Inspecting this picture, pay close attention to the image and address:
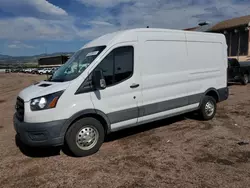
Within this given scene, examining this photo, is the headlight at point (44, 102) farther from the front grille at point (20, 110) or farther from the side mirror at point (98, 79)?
the side mirror at point (98, 79)

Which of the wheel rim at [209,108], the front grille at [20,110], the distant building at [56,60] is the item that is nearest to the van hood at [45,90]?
the front grille at [20,110]

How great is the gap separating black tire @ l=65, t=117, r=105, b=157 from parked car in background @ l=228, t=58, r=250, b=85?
43.3 feet

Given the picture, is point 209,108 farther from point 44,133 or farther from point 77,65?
point 44,133

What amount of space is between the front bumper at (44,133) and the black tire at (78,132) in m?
0.17

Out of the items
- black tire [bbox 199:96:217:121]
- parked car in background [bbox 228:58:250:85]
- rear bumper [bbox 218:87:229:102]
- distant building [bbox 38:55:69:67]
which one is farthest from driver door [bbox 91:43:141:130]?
parked car in background [bbox 228:58:250:85]

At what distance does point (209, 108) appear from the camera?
7266 millimetres

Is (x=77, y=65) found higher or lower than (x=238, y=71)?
lower

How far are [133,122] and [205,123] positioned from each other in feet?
8.44

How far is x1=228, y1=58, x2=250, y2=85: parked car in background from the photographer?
1615 centimetres

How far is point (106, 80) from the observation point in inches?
197

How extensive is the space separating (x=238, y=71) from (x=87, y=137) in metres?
14.4

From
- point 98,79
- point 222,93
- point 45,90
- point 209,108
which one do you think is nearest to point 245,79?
point 222,93

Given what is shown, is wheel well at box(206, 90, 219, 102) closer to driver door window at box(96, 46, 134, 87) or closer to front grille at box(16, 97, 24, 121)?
driver door window at box(96, 46, 134, 87)

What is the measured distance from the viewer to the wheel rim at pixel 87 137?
4.84 m
